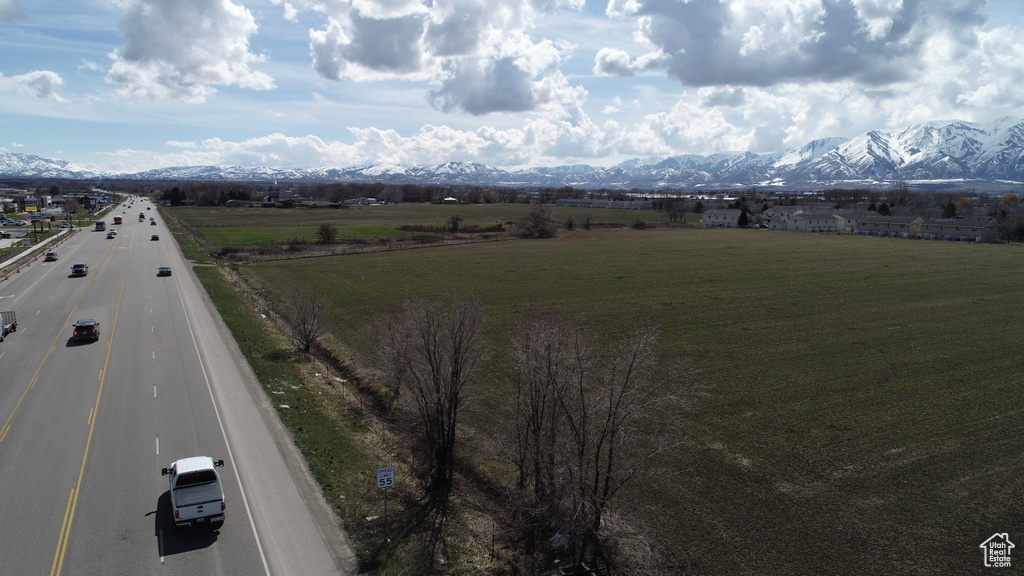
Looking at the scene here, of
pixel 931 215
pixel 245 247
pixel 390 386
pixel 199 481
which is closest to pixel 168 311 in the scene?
pixel 390 386

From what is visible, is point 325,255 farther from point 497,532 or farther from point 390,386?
point 497,532

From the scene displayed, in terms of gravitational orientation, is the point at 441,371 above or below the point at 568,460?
above

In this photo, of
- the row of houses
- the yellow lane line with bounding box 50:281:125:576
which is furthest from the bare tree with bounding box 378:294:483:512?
the row of houses

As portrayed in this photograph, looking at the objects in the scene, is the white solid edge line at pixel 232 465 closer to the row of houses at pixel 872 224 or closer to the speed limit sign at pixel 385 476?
the speed limit sign at pixel 385 476

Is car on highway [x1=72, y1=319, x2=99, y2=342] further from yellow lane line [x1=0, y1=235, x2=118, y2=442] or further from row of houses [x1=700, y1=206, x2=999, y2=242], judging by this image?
row of houses [x1=700, y1=206, x2=999, y2=242]

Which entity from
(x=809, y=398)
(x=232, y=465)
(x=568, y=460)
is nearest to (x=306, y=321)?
(x=232, y=465)

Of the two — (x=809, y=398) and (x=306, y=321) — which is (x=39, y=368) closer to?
(x=306, y=321)
